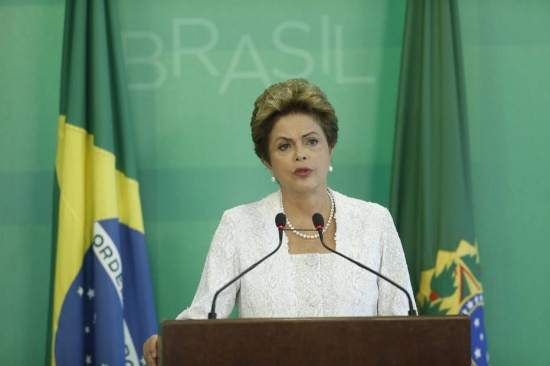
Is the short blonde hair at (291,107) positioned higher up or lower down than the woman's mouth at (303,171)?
higher up

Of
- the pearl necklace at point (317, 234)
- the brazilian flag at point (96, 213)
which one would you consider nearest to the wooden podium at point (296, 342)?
the pearl necklace at point (317, 234)

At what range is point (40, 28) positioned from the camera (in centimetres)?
441

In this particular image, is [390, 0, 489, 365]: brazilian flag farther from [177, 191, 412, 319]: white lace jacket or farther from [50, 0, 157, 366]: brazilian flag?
[50, 0, 157, 366]: brazilian flag

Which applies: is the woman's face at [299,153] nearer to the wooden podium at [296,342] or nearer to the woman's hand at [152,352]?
the woman's hand at [152,352]

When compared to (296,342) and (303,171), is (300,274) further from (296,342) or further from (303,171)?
(296,342)

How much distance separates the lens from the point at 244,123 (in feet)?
14.5

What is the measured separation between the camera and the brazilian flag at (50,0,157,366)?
3975mm

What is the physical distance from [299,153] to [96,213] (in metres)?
1.33

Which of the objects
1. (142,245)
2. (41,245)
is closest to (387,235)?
(142,245)

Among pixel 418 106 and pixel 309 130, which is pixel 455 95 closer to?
pixel 418 106

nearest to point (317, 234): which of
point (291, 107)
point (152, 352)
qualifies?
point (291, 107)

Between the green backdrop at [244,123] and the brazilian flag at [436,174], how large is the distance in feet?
0.83

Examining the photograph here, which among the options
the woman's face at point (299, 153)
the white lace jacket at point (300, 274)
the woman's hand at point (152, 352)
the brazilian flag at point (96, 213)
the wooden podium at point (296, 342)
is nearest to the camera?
the wooden podium at point (296, 342)

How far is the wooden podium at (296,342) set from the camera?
2182 mm
